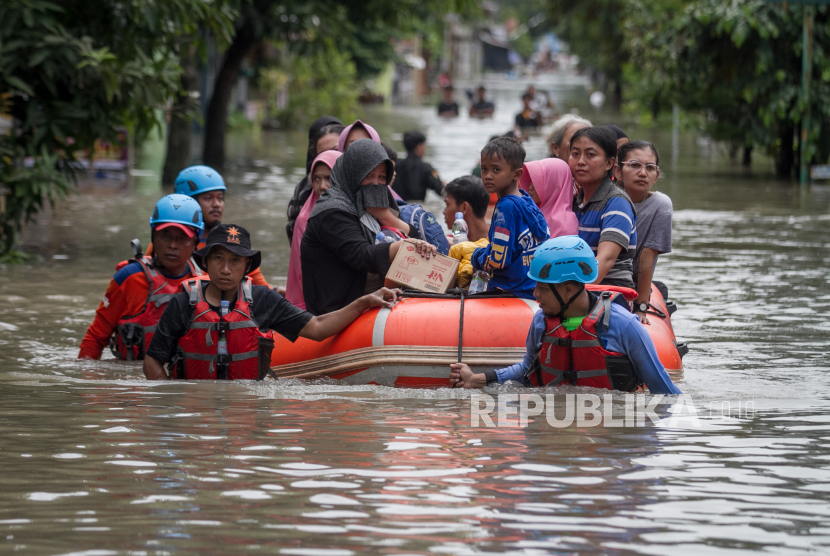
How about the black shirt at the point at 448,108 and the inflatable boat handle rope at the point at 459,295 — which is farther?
the black shirt at the point at 448,108

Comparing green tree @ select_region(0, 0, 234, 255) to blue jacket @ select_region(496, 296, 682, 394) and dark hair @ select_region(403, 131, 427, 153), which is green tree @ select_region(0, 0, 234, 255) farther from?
blue jacket @ select_region(496, 296, 682, 394)

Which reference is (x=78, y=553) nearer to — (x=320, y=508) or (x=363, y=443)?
(x=320, y=508)

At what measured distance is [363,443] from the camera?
5262 mm

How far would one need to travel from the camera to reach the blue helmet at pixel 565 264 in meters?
5.65

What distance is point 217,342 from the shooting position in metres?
6.24

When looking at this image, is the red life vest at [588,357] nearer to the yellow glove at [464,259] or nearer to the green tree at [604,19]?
the yellow glove at [464,259]

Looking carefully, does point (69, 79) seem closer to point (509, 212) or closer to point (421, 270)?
point (421, 270)

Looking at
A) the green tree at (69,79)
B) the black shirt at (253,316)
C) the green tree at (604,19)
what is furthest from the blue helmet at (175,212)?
the green tree at (604,19)

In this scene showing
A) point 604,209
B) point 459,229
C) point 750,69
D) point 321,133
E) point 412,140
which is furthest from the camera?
point 750,69

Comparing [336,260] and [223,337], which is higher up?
[336,260]

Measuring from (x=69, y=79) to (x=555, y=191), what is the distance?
281 inches

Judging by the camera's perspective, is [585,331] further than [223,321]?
No

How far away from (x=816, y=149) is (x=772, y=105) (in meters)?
1.73

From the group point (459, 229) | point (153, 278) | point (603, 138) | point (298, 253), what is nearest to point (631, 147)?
point (603, 138)
